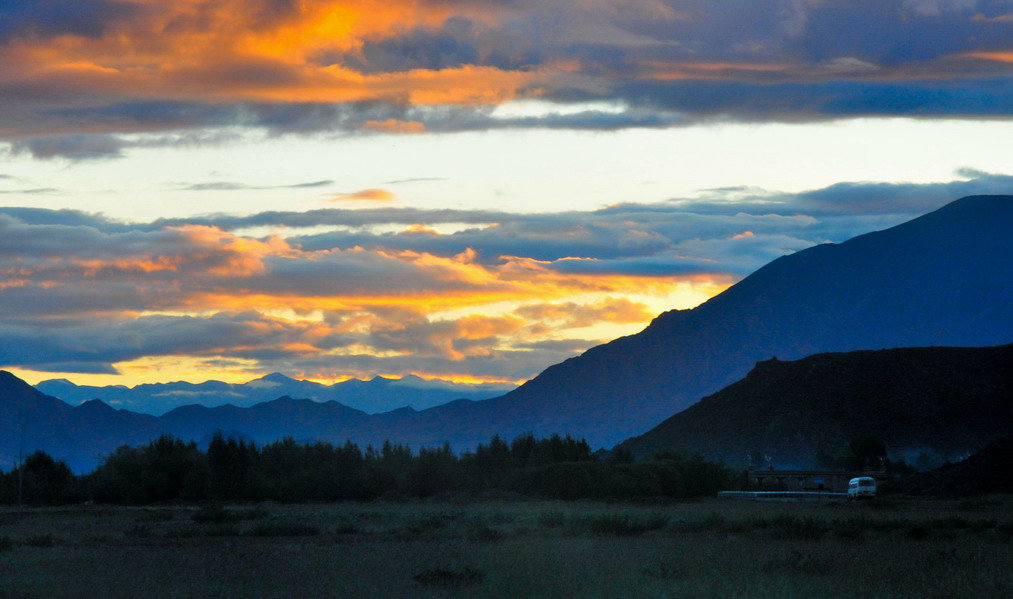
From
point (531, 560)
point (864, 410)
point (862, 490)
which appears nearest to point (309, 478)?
point (862, 490)

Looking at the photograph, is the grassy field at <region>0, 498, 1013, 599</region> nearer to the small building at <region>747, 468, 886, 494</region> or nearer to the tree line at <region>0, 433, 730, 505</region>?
the tree line at <region>0, 433, 730, 505</region>

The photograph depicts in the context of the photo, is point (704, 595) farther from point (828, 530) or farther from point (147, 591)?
point (828, 530)

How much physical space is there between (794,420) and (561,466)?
79.8 meters

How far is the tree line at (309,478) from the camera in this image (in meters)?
104

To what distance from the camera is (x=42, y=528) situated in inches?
2167

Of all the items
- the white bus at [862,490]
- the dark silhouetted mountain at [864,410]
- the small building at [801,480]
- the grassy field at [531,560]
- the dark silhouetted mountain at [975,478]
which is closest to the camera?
the grassy field at [531,560]

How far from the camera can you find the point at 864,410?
178 metres

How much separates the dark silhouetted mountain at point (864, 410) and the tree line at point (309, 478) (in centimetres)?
5277

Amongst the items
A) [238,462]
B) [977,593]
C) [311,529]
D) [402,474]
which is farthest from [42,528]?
[402,474]

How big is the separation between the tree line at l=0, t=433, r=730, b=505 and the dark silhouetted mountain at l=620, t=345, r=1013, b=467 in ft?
173

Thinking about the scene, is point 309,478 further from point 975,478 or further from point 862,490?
point 975,478

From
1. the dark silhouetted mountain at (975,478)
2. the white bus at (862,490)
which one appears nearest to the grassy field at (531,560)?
the white bus at (862,490)

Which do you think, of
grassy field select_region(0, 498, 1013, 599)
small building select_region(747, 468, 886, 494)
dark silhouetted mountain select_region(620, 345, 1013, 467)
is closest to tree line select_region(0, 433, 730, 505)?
small building select_region(747, 468, 886, 494)

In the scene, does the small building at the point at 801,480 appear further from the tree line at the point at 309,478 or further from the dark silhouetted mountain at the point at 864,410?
the dark silhouetted mountain at the point at 864,410
